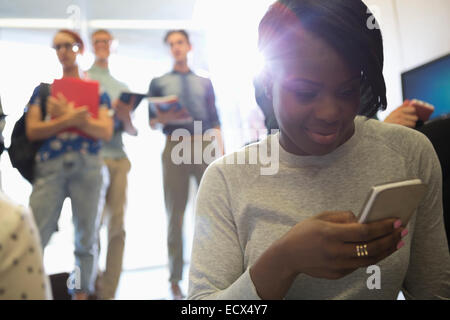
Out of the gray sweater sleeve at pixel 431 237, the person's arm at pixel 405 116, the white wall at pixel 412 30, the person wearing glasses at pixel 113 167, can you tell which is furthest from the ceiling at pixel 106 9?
the gray sweater sleeve at pixel 431 237

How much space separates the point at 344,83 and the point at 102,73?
1.63 m

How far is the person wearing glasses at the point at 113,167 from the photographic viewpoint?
1.71m

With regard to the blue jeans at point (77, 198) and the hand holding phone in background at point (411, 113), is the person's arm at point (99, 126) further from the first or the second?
the hand holding phone in background at point (411, 113)

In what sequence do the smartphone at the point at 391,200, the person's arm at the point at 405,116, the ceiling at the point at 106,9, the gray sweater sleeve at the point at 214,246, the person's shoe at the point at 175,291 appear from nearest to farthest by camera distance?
the smartphone at the point at 391,200
the gray sweater sleeve at the point at 214,246
the person's arm at the point at 405,116
the person's shoe at the point at 175,291
the ceiling at the point at 106,9

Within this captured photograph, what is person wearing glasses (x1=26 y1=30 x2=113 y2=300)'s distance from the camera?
1.34 metres

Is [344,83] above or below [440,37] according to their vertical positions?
below

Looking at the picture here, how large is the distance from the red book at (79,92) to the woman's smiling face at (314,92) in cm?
109

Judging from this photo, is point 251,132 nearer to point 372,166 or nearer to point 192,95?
point 192,95

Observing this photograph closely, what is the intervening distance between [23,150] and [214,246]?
111 cm

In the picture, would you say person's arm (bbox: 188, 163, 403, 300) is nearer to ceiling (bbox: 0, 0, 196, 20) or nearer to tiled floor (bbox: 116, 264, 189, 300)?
tiled floor (bbox: 116, 264, 189, 300)

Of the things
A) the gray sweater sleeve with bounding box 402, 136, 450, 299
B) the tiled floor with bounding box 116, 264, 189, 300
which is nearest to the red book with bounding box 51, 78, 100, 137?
the tiled floor with bounding box 116, 264, 189, 300

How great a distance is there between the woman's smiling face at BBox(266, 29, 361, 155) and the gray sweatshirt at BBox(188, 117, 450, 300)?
0.17 ft

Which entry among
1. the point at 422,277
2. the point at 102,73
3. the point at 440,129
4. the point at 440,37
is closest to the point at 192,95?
the point at 102,73

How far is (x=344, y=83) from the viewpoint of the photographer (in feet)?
1.53
